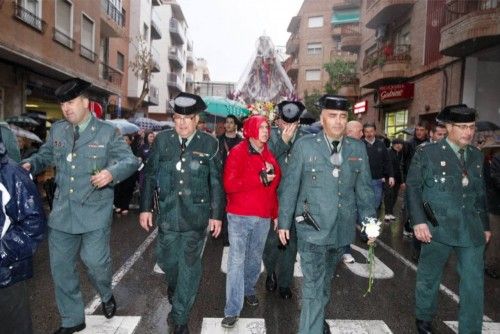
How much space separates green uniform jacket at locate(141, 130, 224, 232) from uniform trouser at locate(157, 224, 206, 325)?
100 millimetres

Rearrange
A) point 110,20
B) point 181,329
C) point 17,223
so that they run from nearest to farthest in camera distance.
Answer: point 17,223
point 181,329
point 110,20

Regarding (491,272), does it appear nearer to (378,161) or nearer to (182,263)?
(378,161)

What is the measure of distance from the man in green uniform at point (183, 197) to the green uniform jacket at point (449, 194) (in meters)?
1.93

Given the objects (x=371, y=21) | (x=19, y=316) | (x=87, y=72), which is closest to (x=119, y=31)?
(x=87, y=72)

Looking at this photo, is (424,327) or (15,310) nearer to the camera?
(15,310)

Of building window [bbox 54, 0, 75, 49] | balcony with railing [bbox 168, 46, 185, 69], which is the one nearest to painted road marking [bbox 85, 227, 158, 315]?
building window [bbox 54, 0, 75, 49]

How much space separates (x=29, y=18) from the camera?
14258 millimetres

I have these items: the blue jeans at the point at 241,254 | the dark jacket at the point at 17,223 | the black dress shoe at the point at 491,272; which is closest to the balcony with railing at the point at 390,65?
the black dress shoe at the point at 491,272

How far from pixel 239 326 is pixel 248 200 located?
4.00 feet

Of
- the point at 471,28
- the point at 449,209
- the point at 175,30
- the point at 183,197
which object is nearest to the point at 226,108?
the point at 183,197

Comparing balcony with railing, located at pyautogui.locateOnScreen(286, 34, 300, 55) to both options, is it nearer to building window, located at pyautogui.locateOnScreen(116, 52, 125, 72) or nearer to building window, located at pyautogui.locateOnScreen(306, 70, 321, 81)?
building window, located at pyautogui.locateOnScreen(306, 70, 321, 81)

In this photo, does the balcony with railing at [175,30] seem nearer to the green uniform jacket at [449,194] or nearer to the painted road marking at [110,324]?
the painted road marking at [110,324]

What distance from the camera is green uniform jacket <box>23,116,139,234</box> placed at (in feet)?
12.9

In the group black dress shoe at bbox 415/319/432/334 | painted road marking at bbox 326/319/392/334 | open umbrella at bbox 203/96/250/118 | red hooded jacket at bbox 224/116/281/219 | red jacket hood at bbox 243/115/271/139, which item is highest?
open umbrella at bbox 203/96/250/118
